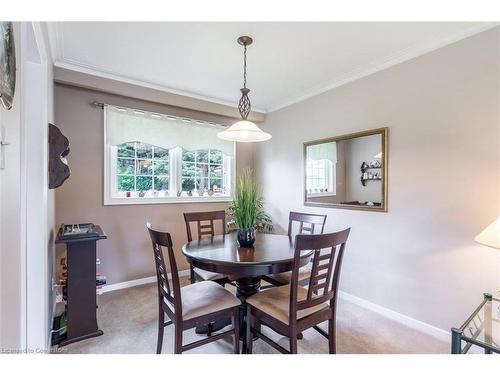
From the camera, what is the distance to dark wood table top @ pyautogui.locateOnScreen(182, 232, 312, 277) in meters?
1.69

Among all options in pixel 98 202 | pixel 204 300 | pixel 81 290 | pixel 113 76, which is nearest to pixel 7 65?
pixel 204 300

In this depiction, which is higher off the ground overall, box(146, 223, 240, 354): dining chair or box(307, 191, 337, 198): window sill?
box(307, 191, 337, 198): window sill

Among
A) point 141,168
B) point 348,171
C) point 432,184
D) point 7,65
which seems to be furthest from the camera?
point 141,168

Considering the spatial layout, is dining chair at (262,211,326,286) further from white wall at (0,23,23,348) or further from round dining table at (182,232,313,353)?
white wall at (0,23,23,348)

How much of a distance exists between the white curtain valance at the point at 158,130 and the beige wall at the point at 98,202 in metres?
0.11

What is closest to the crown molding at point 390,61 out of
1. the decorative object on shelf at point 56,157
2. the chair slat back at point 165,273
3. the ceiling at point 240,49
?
the ceiling at point 240,49

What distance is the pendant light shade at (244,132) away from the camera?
2182 millimetres

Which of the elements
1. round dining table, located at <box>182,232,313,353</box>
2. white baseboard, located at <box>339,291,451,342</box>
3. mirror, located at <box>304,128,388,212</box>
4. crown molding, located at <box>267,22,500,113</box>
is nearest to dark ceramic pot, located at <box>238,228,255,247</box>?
round dining table, located at <box>182,232,313,353</box>

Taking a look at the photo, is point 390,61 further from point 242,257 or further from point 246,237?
point 242,257

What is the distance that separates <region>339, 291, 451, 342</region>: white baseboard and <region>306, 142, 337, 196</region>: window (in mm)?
1236

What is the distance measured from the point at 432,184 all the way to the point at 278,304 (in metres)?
1.71

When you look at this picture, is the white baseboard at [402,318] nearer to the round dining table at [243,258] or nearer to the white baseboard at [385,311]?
the white baseboard at [385,311]

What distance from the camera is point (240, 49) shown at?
2373 mm

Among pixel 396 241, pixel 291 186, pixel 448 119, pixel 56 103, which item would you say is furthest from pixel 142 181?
pixel 448 119
